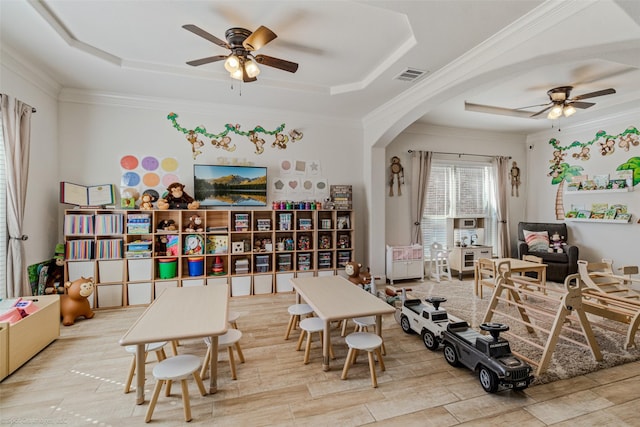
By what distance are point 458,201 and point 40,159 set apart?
6.59 m

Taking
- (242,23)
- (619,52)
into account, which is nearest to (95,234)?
(242,23)

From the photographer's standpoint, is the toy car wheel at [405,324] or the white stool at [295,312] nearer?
the white stool at [295,312]

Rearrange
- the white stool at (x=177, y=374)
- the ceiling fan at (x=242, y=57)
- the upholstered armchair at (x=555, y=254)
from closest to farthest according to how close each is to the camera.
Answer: the white stool at (x=177, y=374), the ceiling fan at (x=242, y=57), the upholstered armchair at (x=555, y=254)

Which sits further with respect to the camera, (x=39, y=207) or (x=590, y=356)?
(x=39, y=207)

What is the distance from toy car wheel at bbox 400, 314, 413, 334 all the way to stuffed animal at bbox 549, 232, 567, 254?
3.85 m

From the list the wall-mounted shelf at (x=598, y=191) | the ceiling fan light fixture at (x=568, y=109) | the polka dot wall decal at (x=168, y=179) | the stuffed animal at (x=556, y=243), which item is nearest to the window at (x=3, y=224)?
the polka dot wall decal at (x=168, y=179)

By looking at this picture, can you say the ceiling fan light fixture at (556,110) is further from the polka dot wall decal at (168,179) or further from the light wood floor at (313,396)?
the polka dot wall decal at (168,179)

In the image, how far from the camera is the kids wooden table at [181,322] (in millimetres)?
1806

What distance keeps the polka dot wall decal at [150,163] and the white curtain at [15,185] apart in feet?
4.05

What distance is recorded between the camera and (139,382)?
1904 mm

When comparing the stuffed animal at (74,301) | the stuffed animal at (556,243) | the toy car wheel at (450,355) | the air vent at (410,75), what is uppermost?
the air vent at (410,75)

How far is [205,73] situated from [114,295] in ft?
9.97

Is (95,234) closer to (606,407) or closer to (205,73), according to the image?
(205,73)

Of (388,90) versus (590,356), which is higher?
(388,90)
